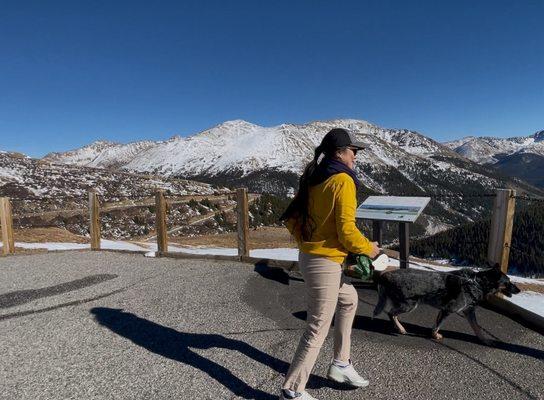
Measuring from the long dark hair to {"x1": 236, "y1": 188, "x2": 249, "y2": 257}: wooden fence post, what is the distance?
21.9ft

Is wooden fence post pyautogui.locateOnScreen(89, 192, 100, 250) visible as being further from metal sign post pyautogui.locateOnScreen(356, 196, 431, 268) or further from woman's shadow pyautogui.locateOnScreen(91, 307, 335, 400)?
metal sign post pyautogui.locateOnScreen(356, 196, 431, 268)

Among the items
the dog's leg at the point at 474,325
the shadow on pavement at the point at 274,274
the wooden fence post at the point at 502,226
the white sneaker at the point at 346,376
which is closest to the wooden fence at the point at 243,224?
the wooden fence post at the point at 502,226

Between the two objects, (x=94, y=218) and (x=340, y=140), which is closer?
(x=340, y=140)

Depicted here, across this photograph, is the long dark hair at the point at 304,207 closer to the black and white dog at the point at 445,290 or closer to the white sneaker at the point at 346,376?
the white sneaker at the point at 346,376

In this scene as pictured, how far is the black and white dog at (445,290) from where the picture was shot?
564 cm

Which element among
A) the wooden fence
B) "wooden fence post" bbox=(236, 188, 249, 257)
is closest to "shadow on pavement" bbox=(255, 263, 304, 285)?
"wooden fence post" bbox=(236, 188, 249, 257)

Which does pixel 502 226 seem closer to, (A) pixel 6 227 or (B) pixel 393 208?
(B) pixel 393 208

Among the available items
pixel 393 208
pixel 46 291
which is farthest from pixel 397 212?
pixel 46 291

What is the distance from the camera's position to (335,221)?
12.4ft

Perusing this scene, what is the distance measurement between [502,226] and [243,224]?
6.13 m

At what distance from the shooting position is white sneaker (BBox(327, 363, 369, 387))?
14.5 ft

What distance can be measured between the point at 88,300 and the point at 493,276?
710 centimetres

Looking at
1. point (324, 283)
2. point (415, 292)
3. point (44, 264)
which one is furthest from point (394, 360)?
point (44, 264)

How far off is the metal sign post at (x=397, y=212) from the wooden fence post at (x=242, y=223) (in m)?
3.35
